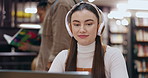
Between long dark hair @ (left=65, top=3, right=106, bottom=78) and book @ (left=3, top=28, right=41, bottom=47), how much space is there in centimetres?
299

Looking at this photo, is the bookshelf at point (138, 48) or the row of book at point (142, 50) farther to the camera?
the row of book at point (142, 50)

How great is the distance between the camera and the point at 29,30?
4836 millimetres

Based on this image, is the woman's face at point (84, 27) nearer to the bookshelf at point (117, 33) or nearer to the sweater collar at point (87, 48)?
the sweater collar at point (87, 48)

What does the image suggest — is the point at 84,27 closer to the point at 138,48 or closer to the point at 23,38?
the point at 23,38

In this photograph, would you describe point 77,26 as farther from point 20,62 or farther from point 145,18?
point 145,18

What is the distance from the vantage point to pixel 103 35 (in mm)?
3719

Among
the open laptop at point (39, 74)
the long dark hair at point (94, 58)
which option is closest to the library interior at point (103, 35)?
the long dark hair at point (94, 58)

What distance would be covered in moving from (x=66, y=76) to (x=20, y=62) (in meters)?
4.23

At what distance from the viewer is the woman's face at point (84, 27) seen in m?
1.45

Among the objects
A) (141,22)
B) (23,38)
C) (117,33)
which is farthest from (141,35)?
(23,38)

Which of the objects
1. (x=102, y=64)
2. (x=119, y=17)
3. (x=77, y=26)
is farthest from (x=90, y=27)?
(x=119, y=17)

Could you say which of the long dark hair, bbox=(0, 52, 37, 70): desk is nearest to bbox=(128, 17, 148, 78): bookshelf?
bbox=(0, 52, 37, 70): desk

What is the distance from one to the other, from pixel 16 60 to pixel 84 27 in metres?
3.61

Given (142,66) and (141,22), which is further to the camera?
(141,22)
